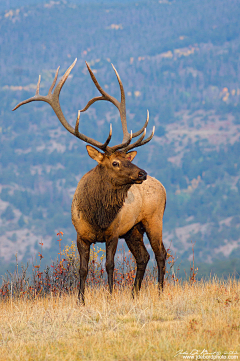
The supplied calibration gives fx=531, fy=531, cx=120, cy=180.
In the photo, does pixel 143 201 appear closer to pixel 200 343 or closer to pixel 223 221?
pixel 200 343

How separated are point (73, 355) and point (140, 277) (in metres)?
4.21

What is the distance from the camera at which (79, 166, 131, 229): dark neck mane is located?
766cm

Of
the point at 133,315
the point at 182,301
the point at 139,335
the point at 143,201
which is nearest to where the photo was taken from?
the point at 139,335

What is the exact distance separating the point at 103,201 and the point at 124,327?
2285mm

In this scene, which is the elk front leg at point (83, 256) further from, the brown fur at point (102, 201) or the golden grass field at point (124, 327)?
the brown fur at point (102, 201)

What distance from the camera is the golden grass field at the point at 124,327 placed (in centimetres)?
505

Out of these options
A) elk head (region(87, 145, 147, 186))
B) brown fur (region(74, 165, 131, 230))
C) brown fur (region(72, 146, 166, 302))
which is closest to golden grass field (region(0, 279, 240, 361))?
brown fur (region(72, 146, 166, 302))

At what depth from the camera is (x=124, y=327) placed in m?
5.84

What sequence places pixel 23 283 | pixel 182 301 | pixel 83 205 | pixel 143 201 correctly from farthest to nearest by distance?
pixel 23 283, pixel 143 201, pixel 83 205, pixel 182 301

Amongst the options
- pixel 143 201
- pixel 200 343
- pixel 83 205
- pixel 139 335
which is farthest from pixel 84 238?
pixel 200 343

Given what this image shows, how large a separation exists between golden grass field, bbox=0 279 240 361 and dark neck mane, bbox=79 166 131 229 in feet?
3.66

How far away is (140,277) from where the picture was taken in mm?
9141

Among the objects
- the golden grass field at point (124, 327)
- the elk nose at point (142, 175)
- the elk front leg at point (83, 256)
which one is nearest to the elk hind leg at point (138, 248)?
the golden grass field at point (124, 327)

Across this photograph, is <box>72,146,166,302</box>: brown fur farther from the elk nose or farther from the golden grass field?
the golden grass field
